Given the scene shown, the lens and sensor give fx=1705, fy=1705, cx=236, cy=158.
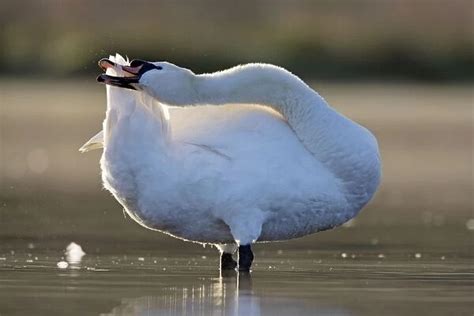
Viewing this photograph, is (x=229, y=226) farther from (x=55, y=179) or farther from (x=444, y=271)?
(x=55, y=179)

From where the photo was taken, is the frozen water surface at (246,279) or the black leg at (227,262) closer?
the frozen water surface at (246,279)

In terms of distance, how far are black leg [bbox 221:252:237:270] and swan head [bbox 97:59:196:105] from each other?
105 centimetres

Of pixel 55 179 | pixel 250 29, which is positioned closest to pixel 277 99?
pixel 55 179

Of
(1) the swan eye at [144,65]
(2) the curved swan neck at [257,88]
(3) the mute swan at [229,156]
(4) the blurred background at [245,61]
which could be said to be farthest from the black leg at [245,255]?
(4) the blurred background at [245,61]

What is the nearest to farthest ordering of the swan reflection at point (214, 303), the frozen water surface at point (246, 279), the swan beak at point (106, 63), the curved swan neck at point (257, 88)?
the swan reflection at point (214, 303), the frozen water surface at point (246, 279), the swan beak at point (106, 63), the curved swan neck at point (257, 88)

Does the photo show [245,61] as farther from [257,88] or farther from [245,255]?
[245,255]

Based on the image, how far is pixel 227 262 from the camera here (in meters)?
11.1

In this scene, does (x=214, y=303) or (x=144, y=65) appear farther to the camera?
(x=144, y=65)

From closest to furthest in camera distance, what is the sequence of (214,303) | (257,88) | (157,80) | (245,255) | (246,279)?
(214,303), (246,279), (245,255), (157,80), (257,88)

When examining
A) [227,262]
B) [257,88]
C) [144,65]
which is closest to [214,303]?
[227,262]

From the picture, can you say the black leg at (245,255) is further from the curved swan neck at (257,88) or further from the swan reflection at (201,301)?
the curved swan neck at (257,88)

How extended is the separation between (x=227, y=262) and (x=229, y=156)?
803 mm

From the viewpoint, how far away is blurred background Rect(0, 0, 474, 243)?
1534 centimetres

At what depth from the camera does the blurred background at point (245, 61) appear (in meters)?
15.3
